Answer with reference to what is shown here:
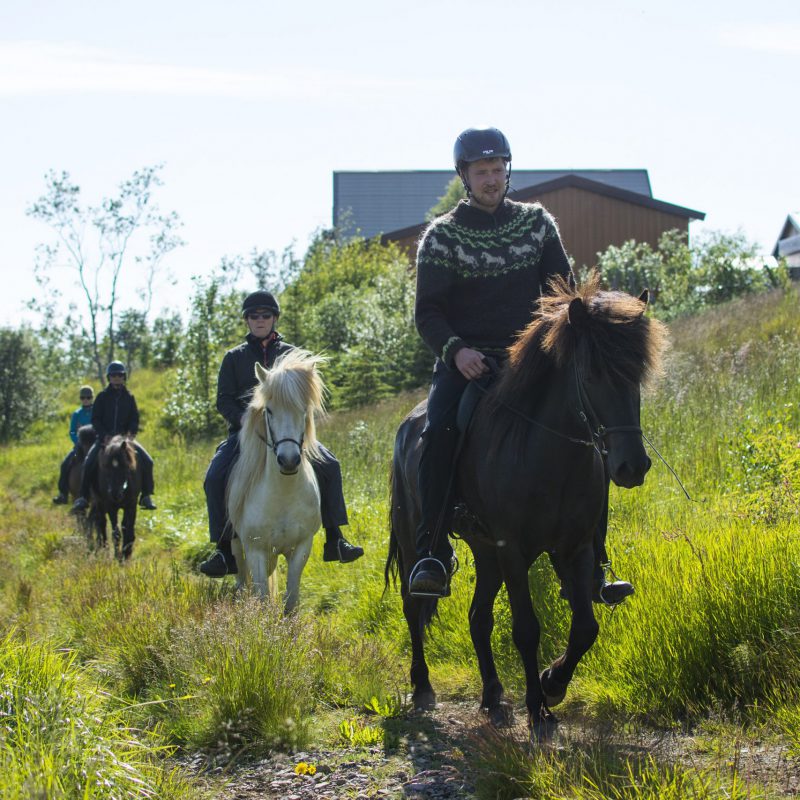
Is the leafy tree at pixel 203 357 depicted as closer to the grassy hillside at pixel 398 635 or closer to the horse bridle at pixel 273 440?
the grassy hillside at pixel 398 635

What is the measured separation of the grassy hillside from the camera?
5.14m

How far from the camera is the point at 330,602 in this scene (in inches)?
396

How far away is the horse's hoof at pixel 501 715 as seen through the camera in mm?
5852

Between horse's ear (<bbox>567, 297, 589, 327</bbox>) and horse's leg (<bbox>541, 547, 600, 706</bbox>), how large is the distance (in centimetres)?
131

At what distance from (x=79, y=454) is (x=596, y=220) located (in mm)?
29323

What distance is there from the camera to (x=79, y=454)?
17.9m

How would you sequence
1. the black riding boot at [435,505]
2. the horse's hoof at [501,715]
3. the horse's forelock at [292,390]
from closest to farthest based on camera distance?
the horse's hoof at [501,715] < the black riding boot at [435,505] < the horse's forelock at [292,390]

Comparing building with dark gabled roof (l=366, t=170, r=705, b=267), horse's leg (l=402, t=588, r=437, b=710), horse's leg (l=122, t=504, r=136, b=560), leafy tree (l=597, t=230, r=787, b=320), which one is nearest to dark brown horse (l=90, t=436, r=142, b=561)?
horse's leg (l=122, t=504, r=136, b=560)

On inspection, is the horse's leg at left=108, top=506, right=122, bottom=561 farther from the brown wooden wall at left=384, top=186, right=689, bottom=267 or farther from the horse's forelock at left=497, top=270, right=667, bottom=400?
the brown wooden wall at left=384, top=186, right=689, bottom=267

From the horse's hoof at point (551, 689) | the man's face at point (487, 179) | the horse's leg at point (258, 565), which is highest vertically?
the man's face at point (487, 179)

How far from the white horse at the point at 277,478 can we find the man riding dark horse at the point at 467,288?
2.21 m

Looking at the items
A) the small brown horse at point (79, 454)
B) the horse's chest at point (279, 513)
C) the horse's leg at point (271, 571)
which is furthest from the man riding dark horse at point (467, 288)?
the small brown horse at point (79, 454)

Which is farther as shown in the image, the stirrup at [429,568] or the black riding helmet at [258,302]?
the black riding helmet at [258,302]

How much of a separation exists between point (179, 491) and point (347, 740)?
14661 mm
